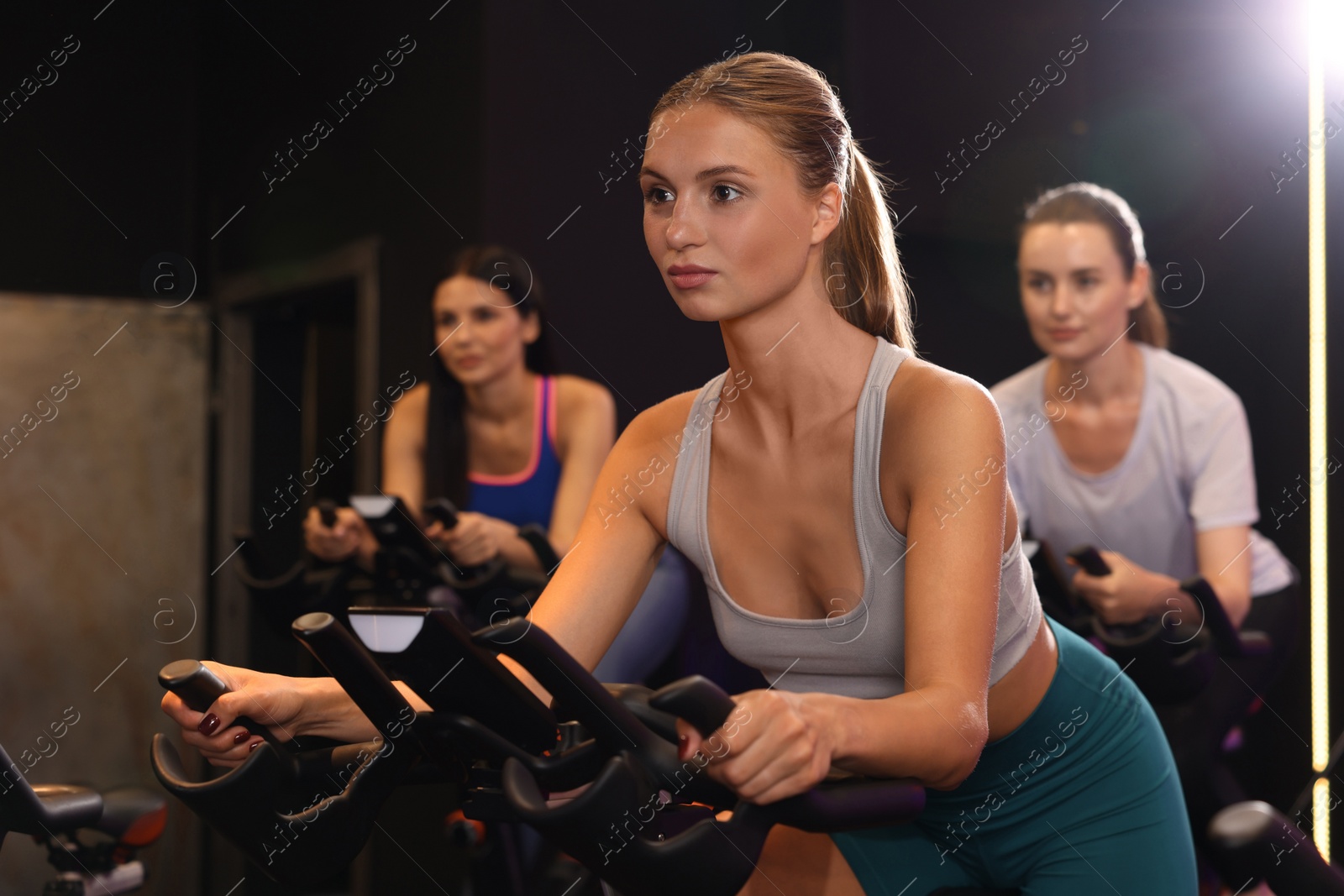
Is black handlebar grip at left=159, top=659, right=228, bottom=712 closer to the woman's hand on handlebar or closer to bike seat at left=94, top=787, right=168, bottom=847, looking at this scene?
the woman's hand on handlebar

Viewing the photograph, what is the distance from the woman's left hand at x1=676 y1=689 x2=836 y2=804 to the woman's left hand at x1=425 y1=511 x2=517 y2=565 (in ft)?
6.05

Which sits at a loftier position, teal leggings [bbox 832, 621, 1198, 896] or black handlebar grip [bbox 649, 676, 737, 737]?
black handlebar grip [bbox 649, 676, 737, 737]

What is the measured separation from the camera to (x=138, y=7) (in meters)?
4.41

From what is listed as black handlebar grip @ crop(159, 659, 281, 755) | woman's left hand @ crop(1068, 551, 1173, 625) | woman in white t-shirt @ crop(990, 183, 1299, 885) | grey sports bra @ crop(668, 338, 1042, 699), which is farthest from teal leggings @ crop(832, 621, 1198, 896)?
A: woman in white t-shirt @ crop(990, 183, 1299, 885)

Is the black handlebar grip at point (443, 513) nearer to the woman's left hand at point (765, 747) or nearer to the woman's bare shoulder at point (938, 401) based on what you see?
the woman's bare shoulder at point (938, 401)

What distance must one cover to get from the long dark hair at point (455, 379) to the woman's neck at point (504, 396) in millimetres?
41

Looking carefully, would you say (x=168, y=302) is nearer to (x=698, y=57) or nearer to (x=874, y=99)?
(x=698, y=57)

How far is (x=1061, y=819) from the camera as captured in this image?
1.25 m

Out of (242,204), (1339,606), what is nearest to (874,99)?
(1339,606)

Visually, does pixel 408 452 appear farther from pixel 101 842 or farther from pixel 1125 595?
pixel 1125 595

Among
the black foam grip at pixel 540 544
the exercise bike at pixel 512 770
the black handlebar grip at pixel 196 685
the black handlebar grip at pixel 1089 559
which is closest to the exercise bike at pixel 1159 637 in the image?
the black handlebar grip at pixel 1089 559

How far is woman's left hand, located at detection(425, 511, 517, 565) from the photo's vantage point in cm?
259

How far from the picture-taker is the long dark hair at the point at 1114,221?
292 centimetres

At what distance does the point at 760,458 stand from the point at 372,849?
281 centimetres
